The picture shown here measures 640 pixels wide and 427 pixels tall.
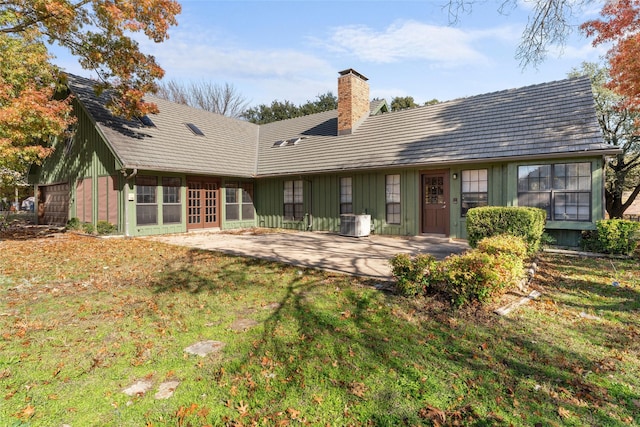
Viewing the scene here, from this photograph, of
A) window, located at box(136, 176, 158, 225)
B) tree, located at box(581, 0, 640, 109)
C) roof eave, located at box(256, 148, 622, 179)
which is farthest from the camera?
window, located at box(136, 176, 158, 225)

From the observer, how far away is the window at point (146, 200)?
40.5 ft

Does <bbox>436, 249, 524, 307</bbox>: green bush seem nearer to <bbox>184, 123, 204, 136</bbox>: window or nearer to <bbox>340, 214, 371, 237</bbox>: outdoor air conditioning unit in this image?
<bbox>340, 214, 371, 237</bbox>: outdoor air conditioning unit

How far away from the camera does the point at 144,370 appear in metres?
3.11

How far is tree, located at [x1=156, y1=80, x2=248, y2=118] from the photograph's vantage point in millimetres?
38219

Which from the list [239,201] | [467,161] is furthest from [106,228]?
[467,161]

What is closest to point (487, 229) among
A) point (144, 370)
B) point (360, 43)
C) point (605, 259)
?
point (605, 259)

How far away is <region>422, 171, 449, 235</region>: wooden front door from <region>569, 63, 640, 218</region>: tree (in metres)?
11.9

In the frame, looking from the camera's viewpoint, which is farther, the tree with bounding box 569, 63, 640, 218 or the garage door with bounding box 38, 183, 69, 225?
the tree with bounding box 569, 63, 640, 218

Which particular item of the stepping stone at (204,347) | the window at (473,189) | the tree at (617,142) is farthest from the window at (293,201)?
the tree at (617,142)

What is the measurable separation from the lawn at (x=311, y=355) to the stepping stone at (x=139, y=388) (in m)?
0.04

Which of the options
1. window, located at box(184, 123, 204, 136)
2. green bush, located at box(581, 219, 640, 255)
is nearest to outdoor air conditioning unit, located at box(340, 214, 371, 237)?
green bush, located at box(581, 219, 640, 255)

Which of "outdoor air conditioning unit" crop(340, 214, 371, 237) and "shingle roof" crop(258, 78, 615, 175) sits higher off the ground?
"shingle roof" crop(258, 78, 615, 175)

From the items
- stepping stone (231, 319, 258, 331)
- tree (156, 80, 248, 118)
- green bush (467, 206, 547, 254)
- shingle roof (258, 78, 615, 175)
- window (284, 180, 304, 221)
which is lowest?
stepping stone (231, 319, 258, 331)

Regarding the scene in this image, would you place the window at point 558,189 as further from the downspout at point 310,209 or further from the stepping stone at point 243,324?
the stepping stone at point 243,324
